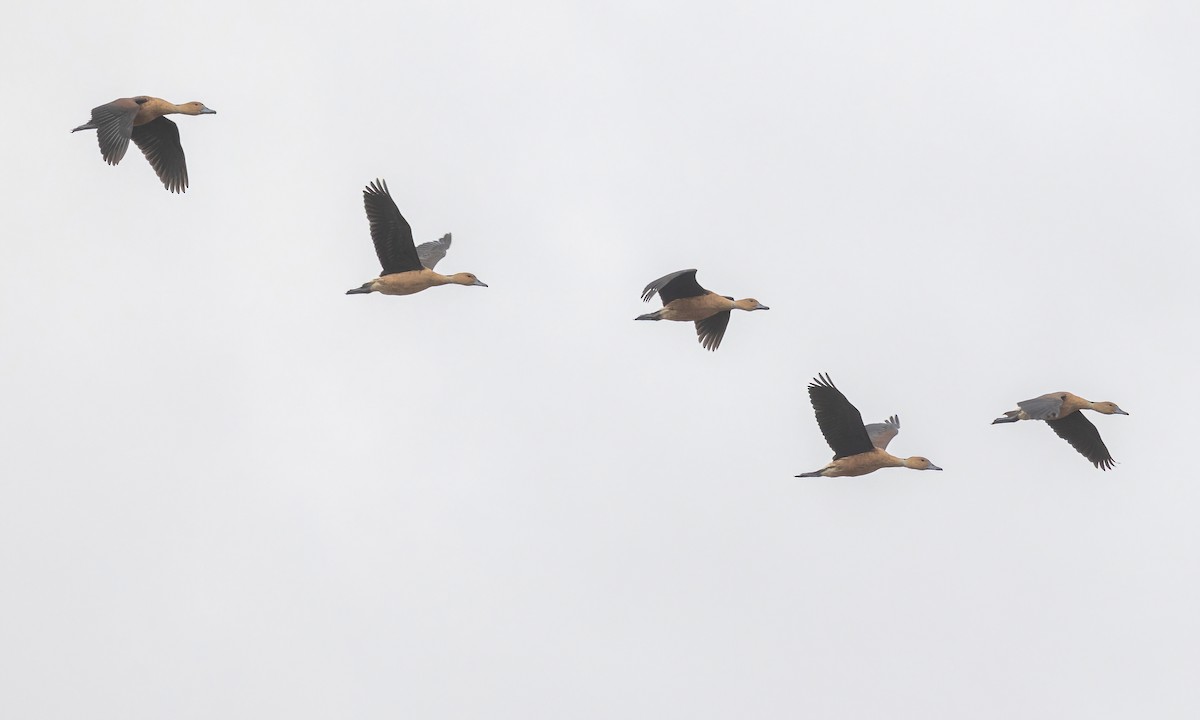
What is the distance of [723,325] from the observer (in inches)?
1463

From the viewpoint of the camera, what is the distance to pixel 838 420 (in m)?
33.1

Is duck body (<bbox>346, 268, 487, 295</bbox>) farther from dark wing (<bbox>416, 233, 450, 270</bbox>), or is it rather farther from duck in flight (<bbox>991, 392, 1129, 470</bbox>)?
duck in flight (<bbox>991, 392, 1129, 470</bbox>)

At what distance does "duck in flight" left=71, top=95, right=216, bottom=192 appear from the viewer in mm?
32844

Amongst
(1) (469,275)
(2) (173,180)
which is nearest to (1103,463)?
(1) (469,275)

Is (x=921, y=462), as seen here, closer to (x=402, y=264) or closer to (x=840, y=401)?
(x=840, y=401)

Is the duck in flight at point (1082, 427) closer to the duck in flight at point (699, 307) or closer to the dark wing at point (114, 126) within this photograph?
the duck in flight at point (699, 307)

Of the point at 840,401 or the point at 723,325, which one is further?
the point at 723,325

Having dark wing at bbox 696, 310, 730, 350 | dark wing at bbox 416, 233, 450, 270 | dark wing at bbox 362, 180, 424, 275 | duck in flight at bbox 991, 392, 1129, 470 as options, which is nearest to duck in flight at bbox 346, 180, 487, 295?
dark wing at bbox 362, 180, 424, 275

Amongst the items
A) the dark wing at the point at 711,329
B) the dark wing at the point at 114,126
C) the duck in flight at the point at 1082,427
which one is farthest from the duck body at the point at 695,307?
the dark wing at the point at 114,126

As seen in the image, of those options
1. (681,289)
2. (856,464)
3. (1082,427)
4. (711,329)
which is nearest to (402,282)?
(681,289)

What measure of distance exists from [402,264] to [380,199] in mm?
1386

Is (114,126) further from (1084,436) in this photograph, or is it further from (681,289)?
(1084,436)

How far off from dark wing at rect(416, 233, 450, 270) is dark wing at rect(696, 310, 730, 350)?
5.06m

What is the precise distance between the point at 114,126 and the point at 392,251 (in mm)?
5029
